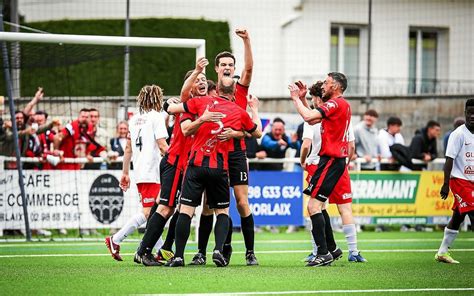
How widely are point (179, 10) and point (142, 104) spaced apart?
18361 mm

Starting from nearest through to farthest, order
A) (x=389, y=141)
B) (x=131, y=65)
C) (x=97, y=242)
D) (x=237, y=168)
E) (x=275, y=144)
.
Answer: (x=237, y=168) → (x=97, y=242) → (x=275, y=144) → (x=389, y=141) → (x=131, y=65)

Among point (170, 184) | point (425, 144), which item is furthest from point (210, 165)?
A: point (425, 144)

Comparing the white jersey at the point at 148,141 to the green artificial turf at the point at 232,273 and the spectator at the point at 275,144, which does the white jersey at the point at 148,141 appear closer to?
the green artificial turf at the point at 232,273

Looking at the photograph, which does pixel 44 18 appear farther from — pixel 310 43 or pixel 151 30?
pixel 310 43

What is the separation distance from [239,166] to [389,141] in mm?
9142

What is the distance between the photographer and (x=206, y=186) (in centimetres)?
1122

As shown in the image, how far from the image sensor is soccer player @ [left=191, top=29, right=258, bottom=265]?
1138 cm

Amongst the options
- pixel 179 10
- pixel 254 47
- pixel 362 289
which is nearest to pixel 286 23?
pixel 254 47

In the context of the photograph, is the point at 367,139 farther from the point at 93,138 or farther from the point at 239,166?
the point at 239,166

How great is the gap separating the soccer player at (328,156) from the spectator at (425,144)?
8288 millimetres

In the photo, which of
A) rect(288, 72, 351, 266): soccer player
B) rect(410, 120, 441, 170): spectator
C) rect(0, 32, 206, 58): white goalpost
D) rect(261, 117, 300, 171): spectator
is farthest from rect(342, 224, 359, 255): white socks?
rect(410, 120, 441, 170): spectator

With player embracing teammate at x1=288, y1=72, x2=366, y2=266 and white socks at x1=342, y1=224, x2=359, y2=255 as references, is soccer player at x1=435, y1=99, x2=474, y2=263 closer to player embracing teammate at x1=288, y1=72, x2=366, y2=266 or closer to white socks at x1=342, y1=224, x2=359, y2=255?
white socks at x1=342, y1=224, x2=359, y2=255

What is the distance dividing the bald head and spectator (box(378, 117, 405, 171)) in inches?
349

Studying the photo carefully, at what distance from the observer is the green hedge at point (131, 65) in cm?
2428
